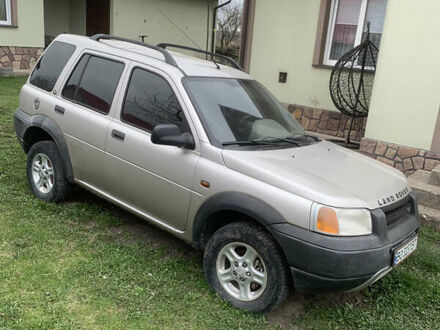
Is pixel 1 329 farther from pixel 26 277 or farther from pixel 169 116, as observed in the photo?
pixel 169 116

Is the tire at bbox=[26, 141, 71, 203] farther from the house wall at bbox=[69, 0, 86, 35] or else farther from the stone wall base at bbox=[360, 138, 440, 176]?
the house wall at bbox=[69, 0, 86, 35]

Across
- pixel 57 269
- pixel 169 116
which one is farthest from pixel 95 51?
pixel 57 269

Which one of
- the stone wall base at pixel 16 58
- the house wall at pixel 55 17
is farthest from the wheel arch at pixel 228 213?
the house wall at pixel 55 17

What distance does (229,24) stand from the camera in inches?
1049

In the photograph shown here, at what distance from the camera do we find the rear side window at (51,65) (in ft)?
15.6

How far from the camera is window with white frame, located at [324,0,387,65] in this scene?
8109 millimetres

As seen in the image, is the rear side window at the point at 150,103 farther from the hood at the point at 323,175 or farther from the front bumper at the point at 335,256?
the front bumper at the point at 335,256

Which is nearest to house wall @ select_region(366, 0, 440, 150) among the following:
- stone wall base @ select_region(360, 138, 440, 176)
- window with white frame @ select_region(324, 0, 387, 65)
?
stone wall base @ select_region(360, 138, 440, 176)

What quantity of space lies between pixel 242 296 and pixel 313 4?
6639 mm

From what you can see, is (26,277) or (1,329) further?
(26,277)

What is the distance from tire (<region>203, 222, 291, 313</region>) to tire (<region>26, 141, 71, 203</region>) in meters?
2.06

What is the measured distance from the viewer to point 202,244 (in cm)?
366

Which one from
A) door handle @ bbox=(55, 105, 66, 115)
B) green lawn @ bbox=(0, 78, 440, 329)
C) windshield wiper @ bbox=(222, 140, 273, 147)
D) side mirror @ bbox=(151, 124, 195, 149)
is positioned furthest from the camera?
door handle @ bbox=(55, 105, 66, 115)

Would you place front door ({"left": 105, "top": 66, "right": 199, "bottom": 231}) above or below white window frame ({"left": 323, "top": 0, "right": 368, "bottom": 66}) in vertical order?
below
